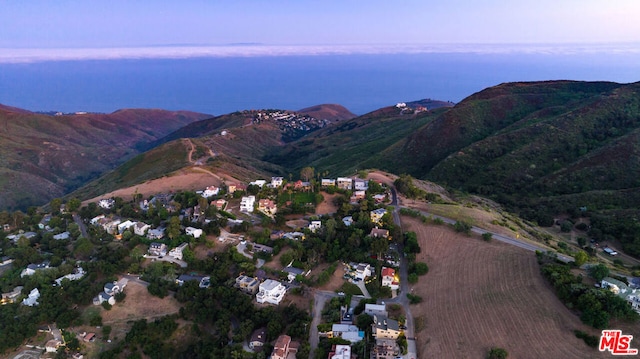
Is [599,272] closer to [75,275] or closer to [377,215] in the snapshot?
[377,215]

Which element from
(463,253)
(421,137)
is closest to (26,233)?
(463,253)

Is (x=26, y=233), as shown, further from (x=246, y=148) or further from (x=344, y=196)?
(x=246, y=148)

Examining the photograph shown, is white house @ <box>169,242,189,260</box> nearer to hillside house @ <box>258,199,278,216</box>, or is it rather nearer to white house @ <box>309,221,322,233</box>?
hillside house @ <box>258,199,278,216</box>

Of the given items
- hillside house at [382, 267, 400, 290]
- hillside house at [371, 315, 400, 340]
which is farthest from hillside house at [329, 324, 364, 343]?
hillside house at [382, 267, 400, 290]

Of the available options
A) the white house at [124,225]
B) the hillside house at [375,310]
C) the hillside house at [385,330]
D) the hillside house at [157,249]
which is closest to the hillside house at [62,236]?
the white house at [124,225]

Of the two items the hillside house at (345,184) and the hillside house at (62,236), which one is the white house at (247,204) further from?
the hillside house at (62,236)

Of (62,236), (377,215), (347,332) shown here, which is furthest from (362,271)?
(62,236)

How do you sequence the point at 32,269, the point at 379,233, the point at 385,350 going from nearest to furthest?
the point at 385,350
the point at 32,269
the point at 379,233
